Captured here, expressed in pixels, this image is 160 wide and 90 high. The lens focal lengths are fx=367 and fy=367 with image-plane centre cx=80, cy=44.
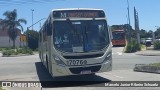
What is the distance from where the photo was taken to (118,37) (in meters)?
61.3

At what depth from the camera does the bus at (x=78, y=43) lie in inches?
569

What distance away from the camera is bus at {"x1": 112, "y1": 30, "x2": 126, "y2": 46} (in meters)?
60.9

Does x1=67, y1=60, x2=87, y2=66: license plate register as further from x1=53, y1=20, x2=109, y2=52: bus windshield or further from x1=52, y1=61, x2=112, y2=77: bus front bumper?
x1=53, y1=20, x2=109, y2=52: bus windshield

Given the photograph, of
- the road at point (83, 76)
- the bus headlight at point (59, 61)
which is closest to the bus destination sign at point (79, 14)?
the bus headlight at point (59, 61)

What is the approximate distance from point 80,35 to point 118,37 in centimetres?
4689

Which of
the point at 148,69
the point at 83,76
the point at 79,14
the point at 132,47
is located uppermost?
the point at 79,14

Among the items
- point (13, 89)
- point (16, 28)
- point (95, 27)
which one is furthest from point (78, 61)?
point (16, 28)

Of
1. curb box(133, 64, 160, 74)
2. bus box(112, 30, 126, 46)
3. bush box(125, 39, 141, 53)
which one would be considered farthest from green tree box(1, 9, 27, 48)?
curb box(133, 64, 160, 74)

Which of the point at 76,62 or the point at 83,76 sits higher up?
the point at 76,62

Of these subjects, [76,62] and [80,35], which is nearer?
[76,62]

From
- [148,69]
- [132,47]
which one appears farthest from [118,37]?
[148,69]

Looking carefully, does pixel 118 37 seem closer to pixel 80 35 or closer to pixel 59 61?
pixel 80 35

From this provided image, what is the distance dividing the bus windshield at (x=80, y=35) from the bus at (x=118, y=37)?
45853mm

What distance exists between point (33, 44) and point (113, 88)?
62.3 meters
